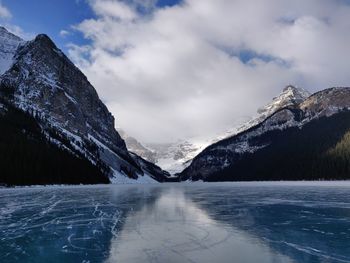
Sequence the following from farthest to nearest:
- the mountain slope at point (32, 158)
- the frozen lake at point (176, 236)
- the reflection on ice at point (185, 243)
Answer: the mountain slope at point (32, 158)
the frozen lake at point (176, 236)
the reflection on ice at point (185, 243)

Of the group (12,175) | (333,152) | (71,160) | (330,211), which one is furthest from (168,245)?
(333,152)

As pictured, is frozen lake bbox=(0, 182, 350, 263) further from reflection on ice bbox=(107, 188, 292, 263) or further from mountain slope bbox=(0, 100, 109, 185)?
mountain slope bbox=(0, 100, 109, 185)

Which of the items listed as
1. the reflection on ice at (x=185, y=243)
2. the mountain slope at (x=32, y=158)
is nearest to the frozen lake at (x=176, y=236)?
the reflection on ice at (x=185, y=243)

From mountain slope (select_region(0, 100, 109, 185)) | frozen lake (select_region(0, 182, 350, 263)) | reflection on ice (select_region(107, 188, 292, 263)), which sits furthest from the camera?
mountain slope (select_region(0, 100, 109, 185))

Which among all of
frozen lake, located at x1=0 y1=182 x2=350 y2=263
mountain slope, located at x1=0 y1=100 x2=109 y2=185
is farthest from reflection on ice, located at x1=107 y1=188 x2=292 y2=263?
mountain slope, located at x1=0 y1=100 x2=109 y2=185

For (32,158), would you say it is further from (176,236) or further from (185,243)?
(185,243)

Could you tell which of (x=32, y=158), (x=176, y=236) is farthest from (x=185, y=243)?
(x=32, y=158)

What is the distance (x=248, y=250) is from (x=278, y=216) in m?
16.0

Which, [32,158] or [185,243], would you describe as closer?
[185,243]

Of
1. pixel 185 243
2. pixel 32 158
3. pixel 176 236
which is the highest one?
pixel 32 158

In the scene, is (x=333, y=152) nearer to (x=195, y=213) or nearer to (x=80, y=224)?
(x=195, y=213)

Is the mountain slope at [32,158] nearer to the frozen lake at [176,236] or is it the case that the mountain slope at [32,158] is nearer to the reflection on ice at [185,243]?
the frozen lake at [176,236]

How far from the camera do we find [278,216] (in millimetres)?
36406

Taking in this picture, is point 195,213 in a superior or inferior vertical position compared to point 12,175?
inferior
